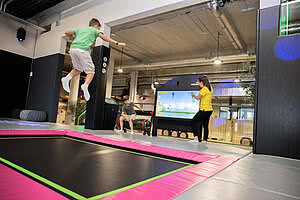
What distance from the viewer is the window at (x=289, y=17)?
232 centimetres

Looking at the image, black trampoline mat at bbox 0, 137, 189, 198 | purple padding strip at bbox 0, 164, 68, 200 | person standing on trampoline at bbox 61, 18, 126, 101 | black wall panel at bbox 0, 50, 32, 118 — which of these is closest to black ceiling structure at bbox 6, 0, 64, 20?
black wall panel at bbox 0, 50, 32, 118

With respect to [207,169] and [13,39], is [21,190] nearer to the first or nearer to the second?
[207,169]

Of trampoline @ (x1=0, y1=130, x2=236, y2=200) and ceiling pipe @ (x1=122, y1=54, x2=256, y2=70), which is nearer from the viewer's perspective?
trampoline @ (x1=0, y1=130, x2=236, y2=200)

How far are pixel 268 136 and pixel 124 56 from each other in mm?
7997

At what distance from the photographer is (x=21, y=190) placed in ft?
2.68

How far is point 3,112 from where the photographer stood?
5.77m

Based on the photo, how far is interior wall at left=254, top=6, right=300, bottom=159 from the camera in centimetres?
227

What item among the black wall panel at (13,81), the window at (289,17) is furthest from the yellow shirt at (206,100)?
the black wall panel at (13,81)

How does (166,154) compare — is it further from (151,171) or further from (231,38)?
(231,38)

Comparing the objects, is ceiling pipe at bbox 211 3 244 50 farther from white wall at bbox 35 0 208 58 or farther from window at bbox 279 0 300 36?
window at bbox 279 0 300 36

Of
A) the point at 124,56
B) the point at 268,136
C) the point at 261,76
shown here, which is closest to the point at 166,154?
the point at 268,136

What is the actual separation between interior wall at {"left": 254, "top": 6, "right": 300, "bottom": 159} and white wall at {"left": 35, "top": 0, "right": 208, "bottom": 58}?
1526 millimetres

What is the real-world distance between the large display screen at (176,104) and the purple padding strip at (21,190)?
A: 315cm

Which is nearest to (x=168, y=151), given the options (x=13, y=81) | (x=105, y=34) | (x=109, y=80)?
(x=105, y=34)
